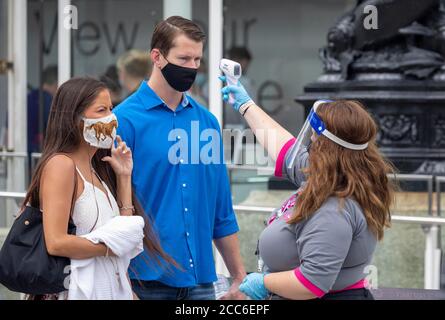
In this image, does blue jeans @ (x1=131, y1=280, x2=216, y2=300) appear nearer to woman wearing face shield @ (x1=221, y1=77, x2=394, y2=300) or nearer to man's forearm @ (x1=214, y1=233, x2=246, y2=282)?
man's forearm @ (x1=214, y1=233, x2=246, y2=282)

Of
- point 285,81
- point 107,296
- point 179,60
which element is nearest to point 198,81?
point 285,81

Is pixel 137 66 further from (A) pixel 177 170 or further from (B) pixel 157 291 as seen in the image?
(B) pixel 157 291

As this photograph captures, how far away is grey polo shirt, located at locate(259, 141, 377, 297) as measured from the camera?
2859 mm

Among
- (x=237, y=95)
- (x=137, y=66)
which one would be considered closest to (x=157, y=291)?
(x=237, y=95)

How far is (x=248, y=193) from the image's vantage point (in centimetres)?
656

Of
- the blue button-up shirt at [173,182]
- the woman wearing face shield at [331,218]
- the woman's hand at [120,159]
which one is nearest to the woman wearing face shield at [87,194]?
the woman's hand at [120,159]

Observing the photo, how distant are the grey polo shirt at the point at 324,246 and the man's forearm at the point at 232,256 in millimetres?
531

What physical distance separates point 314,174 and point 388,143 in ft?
12.7

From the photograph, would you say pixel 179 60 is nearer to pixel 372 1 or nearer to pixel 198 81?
pixel 372 1

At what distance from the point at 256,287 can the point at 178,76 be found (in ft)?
2.82

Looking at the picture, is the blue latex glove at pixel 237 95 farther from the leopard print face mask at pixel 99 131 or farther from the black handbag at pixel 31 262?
the black handbag at pixel 31 262

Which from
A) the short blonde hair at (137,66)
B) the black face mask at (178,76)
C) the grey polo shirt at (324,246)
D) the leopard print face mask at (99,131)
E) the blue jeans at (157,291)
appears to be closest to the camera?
the grey polo shirt at (324,246)

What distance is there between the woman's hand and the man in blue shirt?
0.60ft

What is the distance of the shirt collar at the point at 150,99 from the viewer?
11.4 feet
